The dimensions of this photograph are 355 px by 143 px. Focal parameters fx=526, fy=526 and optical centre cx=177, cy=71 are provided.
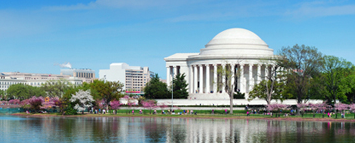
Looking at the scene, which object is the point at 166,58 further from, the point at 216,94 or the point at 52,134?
the point at 52,134

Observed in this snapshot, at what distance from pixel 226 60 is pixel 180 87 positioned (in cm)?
1294

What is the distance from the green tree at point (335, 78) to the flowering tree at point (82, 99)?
42988 mm

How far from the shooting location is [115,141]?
4672 cm

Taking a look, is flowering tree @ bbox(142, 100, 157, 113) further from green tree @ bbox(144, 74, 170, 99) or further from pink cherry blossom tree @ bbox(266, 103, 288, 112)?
pink cherry blossom tree @ bbox(266, 103, 288, 112)

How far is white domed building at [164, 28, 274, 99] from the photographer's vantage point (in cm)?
12725

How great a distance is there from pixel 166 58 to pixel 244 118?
6253cm

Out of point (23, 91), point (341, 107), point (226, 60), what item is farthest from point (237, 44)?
point (23, 91)

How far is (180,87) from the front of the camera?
411 ft

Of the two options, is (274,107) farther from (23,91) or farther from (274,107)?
(23,91)

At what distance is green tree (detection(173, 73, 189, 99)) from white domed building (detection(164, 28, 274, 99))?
11.0 feet

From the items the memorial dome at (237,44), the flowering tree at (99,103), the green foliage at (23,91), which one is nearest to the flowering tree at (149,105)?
the flowering tree at (99,103)

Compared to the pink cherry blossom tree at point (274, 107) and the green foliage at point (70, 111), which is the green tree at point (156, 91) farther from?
the pink cherry blossom tree at point (274, 107)

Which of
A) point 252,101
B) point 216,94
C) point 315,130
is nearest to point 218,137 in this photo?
point 315,130

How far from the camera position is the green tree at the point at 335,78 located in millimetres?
94688
